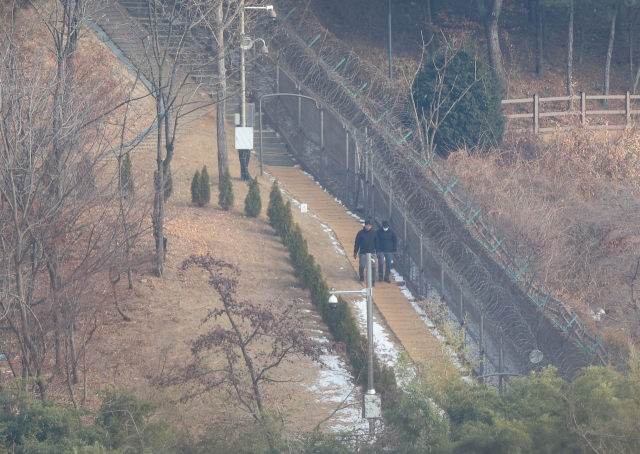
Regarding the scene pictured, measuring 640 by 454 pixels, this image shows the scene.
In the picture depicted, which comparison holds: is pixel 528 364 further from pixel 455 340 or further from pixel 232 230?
pixel 232 230

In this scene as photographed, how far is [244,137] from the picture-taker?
69.3 feet

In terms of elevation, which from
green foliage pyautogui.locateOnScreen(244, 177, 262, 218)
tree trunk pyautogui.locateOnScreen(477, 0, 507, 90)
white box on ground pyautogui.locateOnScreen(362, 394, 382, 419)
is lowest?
white box on ground pyautogui.locateOnScreen(362, 394, 382, 419)

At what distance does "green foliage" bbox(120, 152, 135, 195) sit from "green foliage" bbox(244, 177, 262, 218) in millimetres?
3184

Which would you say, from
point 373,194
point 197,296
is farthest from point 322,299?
point 373,194

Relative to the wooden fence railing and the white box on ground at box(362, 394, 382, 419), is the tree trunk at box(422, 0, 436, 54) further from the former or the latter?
the white box on ground at box(362, 394, 382, 419)

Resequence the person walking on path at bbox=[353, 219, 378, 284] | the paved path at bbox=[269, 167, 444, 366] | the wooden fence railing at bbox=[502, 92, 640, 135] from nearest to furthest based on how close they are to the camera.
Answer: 1. the paved path at bbox=[269, 167, 444, 366]
2. the person walking on path at bbox=[353, 219, 378, 284]
3. the wooden fence railing at bbox=[502, 92, 640, 135]

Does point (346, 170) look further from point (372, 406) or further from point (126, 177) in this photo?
point (372, 406)

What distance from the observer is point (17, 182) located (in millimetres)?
10859

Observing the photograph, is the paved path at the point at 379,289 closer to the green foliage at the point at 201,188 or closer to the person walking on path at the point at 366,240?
the person walking on path at the point at 366,240

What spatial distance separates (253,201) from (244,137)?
2.33 meters

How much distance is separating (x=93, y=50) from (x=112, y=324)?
15328 millimetres

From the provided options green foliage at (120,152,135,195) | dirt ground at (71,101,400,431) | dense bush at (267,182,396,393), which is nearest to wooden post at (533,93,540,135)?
dirt ground at (71,101,400,431)

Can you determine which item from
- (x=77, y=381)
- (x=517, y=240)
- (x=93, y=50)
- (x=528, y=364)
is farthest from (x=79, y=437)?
(x=93, y=50)

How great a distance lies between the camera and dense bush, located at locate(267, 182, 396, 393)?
43.1 feet
